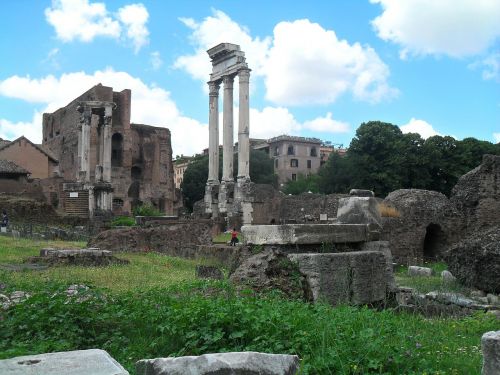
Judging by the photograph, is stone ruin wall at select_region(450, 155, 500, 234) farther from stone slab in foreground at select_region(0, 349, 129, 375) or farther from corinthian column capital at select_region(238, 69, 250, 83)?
corinthian column capital at select_region(238, 69, 250, 83)

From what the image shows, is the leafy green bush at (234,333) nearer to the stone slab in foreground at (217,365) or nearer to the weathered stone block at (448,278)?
the stone slab in foreground at (217,365)

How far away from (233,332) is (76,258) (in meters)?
7.86

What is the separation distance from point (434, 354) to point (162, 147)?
5179 centimetres

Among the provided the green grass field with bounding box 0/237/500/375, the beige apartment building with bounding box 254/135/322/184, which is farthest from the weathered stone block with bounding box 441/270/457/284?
the beige apartment building with bounding box 254/135/322/184

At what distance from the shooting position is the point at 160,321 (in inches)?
179

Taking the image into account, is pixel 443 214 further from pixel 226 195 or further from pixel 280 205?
pixel 280 205

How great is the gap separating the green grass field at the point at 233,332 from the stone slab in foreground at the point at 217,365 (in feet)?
0.97

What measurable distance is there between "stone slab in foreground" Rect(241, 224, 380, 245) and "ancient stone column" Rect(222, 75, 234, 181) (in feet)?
111

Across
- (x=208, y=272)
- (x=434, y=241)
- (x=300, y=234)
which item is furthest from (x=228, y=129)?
(x=300, y=234)

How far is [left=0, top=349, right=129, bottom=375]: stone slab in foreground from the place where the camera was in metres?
2.88

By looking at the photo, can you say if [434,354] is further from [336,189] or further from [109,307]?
[336,189]

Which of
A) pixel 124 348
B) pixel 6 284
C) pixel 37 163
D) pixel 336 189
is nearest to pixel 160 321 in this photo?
pixel 124 348

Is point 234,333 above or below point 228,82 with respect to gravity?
below

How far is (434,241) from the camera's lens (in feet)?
49.7
